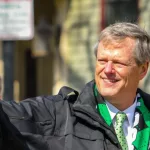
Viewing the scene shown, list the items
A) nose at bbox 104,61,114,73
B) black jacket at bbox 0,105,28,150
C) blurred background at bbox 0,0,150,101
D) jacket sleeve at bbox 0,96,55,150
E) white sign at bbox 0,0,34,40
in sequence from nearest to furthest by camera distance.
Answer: black jacket at bbox 0,105,28,150 < jacket sleeve at bbox 0,96,55,150 < nose at bbox 104,61,114,73 < white sign at bbox 0,0,34,40 < blurred background at bbox 0,0,150,101

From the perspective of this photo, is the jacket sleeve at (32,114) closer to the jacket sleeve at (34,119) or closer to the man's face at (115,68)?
the jacket sleeve at (34,119)

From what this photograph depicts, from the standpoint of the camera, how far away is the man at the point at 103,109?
288cm

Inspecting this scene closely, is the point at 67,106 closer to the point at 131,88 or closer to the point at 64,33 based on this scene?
the point at 131,88

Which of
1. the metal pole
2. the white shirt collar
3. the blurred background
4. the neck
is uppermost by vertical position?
the neck

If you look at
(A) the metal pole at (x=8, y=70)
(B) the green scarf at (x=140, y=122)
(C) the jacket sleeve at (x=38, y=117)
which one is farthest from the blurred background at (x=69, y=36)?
(C) the jacket sleeve at (x=38, y=117)

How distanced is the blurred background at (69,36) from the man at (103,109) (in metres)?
6.03

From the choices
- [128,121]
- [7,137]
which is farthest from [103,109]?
[7,137]

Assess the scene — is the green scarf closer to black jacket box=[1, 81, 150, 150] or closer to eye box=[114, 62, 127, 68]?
black jacket box=[1, 81, 150, 150]

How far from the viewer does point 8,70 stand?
4.90 m

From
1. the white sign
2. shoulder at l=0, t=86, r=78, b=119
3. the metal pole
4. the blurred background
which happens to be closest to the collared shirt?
shoulder at l=0, t=86, r=78, b=119

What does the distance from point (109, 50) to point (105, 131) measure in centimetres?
A: 45

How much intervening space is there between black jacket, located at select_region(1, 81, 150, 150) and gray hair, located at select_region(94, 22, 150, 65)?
385 millimetres

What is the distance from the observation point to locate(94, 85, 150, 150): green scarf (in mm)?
3053

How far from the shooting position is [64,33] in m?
10.5
